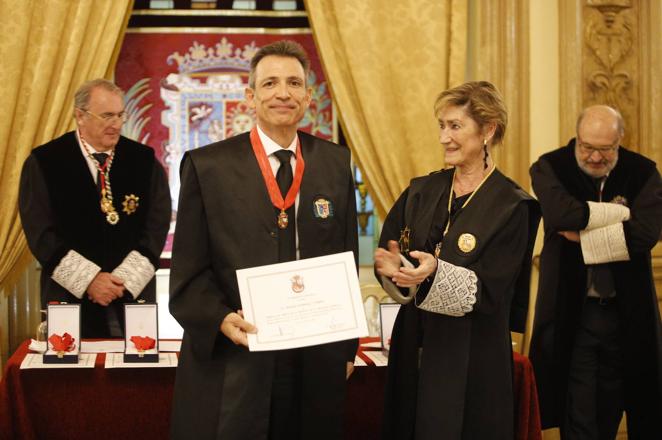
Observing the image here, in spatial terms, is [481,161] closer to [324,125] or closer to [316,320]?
[316,320]

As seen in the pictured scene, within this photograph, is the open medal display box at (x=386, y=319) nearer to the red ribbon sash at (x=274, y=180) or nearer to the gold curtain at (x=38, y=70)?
the red ribbon sash at (x=274, y=180)

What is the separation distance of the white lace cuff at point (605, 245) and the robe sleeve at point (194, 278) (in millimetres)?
2159

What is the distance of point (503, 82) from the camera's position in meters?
5.09

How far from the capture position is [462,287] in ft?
8.66

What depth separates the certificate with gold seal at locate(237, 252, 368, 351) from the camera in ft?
7.33

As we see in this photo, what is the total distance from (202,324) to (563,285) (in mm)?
2250

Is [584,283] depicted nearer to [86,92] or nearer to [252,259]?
[252,259]

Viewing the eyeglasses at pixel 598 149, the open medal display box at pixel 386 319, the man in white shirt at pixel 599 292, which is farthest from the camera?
the eyeglasses at pixel 598 149

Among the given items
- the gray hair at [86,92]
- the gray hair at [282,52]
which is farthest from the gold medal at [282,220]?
the gray hair at [86,92]

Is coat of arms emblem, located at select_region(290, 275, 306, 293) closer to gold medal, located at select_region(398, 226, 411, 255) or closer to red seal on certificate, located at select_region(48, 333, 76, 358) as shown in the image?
gold medal, located at select_region(398, 226, 411, 255)

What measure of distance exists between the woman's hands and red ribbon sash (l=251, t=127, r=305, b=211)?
1.54 ft

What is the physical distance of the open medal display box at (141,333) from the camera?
3.09 m

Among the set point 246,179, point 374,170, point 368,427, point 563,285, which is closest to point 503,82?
point 374,170

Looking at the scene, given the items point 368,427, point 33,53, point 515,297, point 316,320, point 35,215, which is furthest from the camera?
point 33,53
